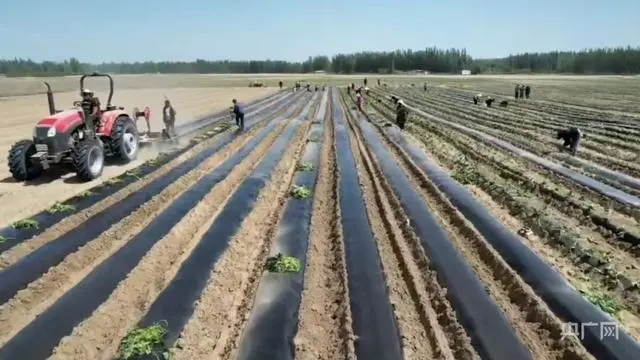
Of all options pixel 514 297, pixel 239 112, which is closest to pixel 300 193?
pixel 514 297

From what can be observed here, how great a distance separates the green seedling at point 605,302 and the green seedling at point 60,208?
365 inches

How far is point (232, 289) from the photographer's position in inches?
262

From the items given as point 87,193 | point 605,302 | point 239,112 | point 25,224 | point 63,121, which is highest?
point 63,121

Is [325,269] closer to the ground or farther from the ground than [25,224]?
closer to the ground

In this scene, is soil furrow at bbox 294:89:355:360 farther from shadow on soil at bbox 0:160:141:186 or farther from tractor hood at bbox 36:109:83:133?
shadow on soil at bbox 0:160:141:186

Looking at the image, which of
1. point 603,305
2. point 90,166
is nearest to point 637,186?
point 603,305

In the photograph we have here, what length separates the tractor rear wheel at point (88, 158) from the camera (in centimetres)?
1147

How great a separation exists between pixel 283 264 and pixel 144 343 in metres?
2.50

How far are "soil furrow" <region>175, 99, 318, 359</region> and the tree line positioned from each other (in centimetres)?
8826

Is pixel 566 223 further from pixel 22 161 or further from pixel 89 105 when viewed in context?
pixel 22 161

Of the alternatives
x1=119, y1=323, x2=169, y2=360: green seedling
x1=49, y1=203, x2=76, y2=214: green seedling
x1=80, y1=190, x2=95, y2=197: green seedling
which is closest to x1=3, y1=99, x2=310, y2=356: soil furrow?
x1=49, y1=203, x2=76, y2=214: green seedling

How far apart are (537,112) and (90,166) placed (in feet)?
83.9

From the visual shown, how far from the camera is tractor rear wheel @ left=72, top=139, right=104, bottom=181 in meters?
11.5

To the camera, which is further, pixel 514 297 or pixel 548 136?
pixel 548 136
